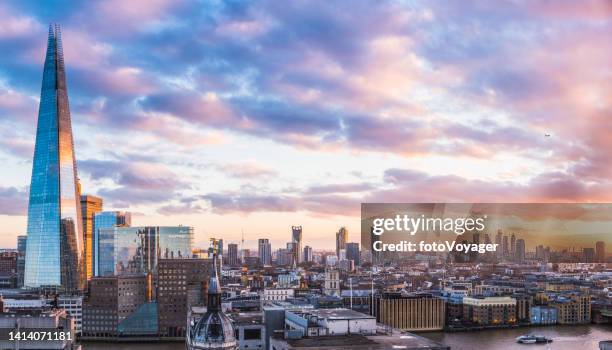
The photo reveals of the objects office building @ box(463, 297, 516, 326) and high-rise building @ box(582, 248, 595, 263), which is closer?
office building @ box(463, 297, 516, 326)

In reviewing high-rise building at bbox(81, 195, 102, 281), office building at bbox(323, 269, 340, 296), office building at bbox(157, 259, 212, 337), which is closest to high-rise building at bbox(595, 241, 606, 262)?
office building at bbox(323, 269, 340, 296)

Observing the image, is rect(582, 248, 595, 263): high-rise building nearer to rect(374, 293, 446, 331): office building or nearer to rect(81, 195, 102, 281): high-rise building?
rect(374, 293, 446, 331): office building

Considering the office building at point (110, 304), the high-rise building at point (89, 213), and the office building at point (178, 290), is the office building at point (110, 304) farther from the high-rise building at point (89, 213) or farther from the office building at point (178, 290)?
the high-rise building at point (89, 213)

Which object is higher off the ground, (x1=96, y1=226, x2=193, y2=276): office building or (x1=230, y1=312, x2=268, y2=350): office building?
(x1=96, y1=226, x2=193, y2=276): office building

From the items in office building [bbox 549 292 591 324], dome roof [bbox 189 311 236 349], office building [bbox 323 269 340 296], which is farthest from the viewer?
office building [bbox 323 269 340 296]

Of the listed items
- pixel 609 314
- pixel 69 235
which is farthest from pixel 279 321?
pixel 69 235

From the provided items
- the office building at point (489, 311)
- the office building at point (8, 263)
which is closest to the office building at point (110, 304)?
the office building at point (489, 311)

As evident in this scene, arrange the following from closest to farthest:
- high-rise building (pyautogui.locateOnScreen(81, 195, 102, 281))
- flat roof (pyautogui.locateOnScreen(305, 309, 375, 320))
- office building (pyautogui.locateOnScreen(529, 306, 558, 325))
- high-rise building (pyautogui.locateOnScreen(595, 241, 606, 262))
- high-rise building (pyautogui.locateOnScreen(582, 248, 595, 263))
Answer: flat roof (pyautogui.locateOnScreen(305, 309, 375, 320)), high-rise building (pyautogui.locateOnScreen(595, 241, 606, 262)), high-rise building (pyautogui.locateOnScreen(582, 248, 595, 263)), office building (pyautogui.locateOnScreen(529, 306, 558, 325)), high-rise building (pyautogui.locateOnScreen(81, 195, 102, 281))

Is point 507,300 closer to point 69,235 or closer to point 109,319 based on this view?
point 109,319
